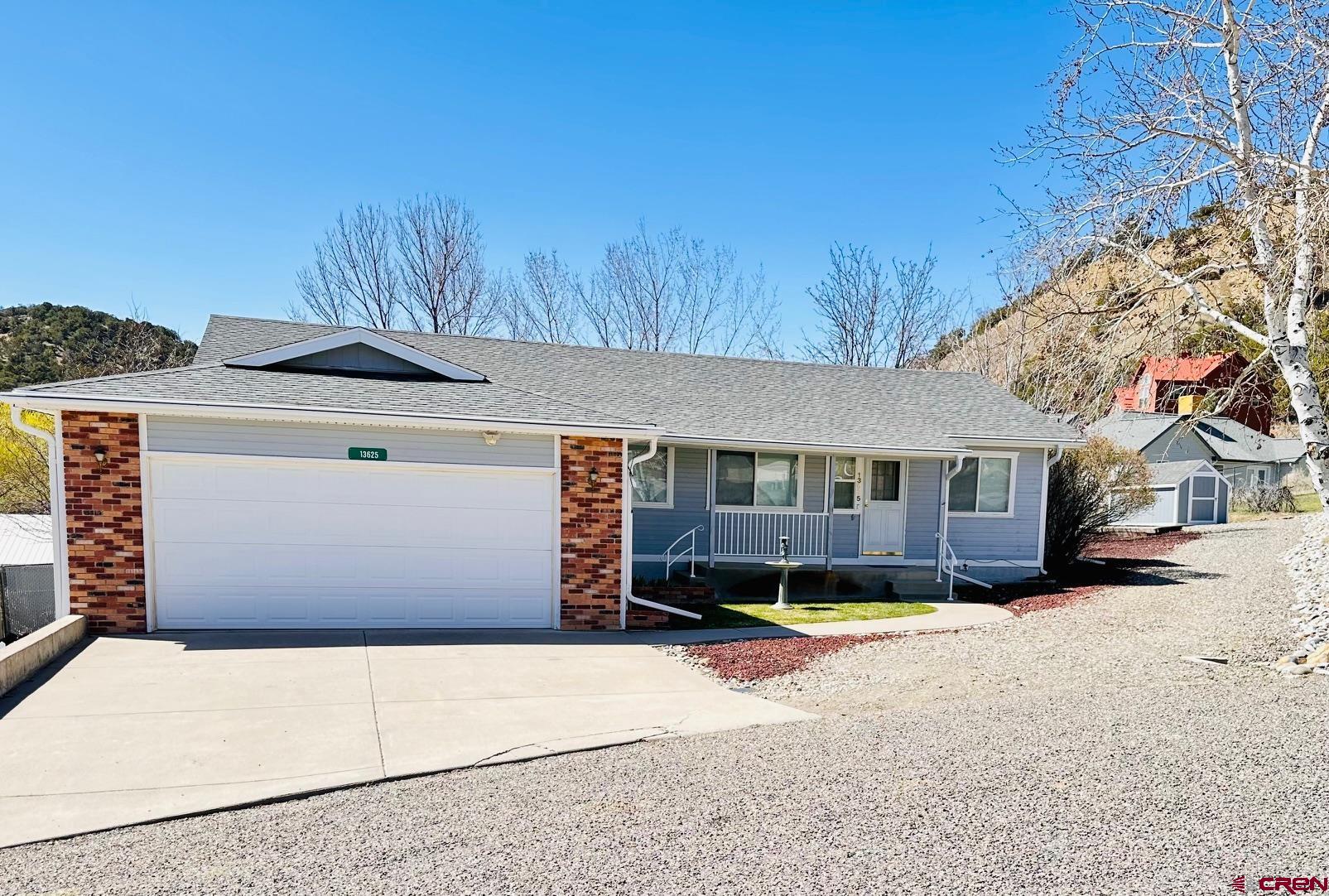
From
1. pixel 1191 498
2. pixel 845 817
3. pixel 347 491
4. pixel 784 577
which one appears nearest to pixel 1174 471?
pixel 1191 498

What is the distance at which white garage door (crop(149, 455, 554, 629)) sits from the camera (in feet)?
28.2

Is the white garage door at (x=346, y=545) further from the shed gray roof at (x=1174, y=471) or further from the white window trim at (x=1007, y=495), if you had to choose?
the shed gray roof at (x=1174, y=471)

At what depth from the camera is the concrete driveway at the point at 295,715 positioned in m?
4.56

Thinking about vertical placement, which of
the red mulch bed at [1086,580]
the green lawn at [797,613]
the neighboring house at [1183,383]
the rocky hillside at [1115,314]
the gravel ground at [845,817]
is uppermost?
the rocky hillside at [1115,314]

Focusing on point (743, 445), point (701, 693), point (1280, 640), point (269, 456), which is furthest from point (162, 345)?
point (1280, 640)

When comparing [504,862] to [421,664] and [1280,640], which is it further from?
[1280,640]

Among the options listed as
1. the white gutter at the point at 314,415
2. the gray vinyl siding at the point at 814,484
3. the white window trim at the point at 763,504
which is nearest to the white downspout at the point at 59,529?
the white gutter at the point at 314,415

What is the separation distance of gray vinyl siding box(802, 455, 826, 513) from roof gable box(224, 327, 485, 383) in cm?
597

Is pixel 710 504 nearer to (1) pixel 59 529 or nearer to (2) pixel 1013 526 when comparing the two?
(2) pixel 1013 526

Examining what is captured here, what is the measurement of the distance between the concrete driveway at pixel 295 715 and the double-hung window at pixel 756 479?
202 inches

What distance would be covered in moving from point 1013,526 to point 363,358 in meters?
11.9

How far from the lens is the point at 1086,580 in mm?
14945

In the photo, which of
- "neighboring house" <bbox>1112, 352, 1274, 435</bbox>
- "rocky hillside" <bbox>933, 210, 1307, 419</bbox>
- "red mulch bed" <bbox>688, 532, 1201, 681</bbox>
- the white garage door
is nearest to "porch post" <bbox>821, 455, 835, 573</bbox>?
"red mulch bed" <bbox>688, 532, 1201, 681</bbox>

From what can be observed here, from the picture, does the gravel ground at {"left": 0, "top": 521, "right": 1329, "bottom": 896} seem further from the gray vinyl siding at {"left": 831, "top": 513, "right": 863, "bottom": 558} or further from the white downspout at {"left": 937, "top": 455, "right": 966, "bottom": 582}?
the white downspout at {"left": 937, "top": 455, "right": 966, "bottom": 582}
